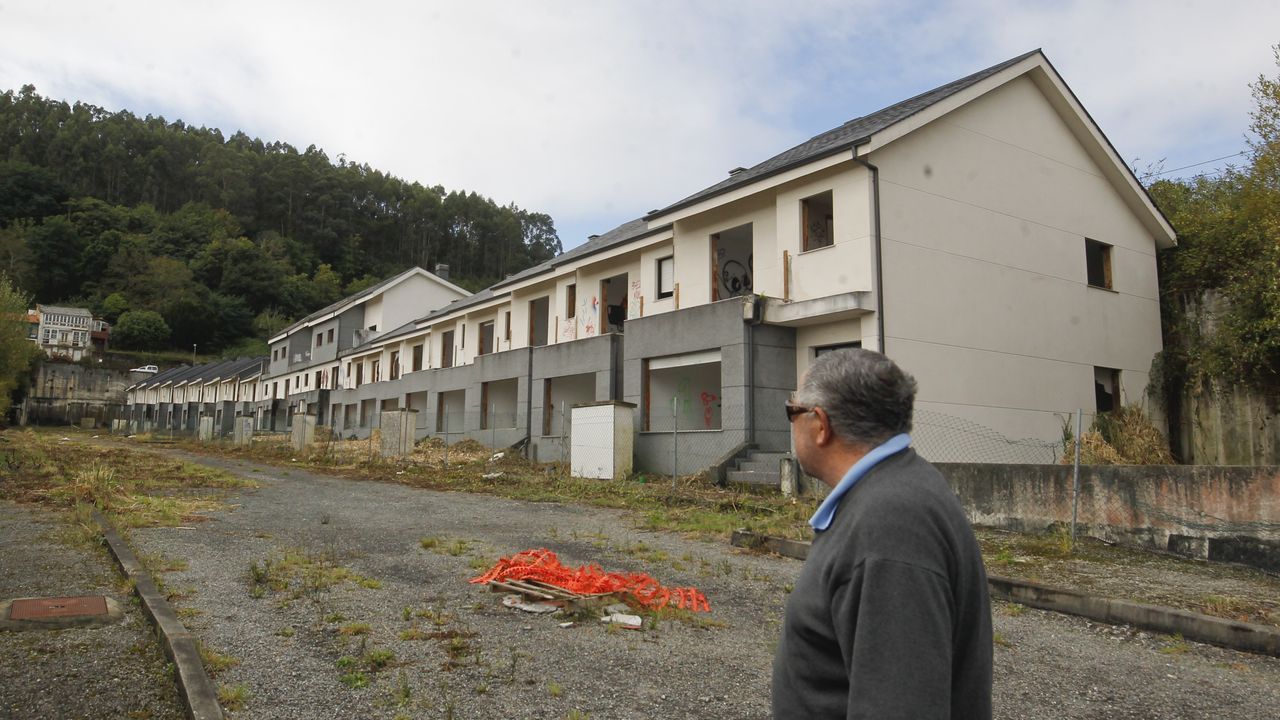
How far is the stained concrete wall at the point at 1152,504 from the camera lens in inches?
307

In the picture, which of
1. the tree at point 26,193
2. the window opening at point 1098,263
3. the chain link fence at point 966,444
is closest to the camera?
the chain link fence at point 966,444

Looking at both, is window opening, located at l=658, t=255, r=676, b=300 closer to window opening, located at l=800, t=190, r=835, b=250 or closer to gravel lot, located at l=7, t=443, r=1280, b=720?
window opening, located at l=800, t=190, r=835, b=250

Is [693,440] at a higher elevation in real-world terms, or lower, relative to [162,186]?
lower

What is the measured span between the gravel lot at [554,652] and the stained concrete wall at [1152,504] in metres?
3.29

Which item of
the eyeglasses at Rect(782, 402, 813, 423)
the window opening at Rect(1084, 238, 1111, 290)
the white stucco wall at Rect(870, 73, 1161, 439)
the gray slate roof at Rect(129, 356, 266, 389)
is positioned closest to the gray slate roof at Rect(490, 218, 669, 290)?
the white stucco wall at Rect(870, 73, 1161, 439)

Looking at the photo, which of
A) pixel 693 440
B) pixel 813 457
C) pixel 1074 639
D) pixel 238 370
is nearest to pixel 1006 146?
pixel 693 440

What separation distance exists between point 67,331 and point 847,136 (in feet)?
285

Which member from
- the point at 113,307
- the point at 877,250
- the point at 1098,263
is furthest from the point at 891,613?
the point at 113,307

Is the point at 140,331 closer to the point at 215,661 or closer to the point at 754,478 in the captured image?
the point at 754,478

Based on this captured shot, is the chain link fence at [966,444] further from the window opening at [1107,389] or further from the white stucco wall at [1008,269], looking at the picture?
the window opening at [1107,389]

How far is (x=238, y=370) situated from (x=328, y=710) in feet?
212

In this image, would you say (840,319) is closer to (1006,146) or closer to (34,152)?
(1006,146)

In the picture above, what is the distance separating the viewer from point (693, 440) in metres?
16.6

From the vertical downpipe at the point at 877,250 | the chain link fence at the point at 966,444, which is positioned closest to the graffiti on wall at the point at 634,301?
the vertical downpipe at the point at 877,250
